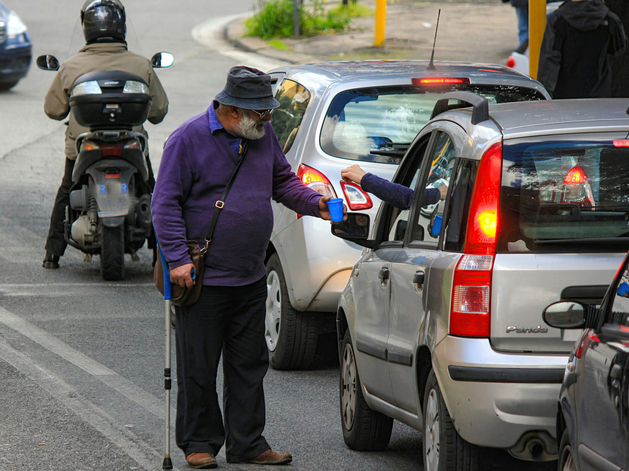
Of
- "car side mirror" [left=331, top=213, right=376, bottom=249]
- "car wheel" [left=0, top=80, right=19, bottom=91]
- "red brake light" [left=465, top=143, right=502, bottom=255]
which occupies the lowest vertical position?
"car wheel" [left=0, top=80, right=19, bottom=91]

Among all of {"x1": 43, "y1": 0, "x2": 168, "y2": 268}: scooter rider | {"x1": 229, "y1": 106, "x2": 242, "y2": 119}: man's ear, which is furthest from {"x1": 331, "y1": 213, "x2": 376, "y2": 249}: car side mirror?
{"x1": 43, "y1": 0, "x2": 168, "y2": 268}: scooter rider

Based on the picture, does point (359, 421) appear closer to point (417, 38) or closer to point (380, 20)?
point (380, 20)

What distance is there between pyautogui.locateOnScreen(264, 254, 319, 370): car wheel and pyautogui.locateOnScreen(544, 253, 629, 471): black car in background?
344 centimetres

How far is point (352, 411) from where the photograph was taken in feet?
18.9

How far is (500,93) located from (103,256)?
4088 mm

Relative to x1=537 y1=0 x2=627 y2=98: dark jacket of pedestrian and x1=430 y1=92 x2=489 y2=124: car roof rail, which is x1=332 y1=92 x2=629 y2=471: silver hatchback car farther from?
x1=537 y1=0 x2=627 y2=98: dark jacket of pedestrian

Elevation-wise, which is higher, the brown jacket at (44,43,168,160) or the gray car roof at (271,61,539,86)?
the gray car roof at (271,61,539,86)

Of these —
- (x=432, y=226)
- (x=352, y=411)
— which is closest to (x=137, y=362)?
(x=352, y=411)

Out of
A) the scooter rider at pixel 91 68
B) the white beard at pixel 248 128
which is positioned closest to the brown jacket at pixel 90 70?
the scooter rider at pixel 91 68

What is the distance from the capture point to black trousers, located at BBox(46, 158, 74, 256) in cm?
1009

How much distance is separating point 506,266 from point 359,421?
5.92 feet

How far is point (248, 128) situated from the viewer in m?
5.28

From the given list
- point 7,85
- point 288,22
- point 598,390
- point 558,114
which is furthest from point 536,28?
point 288,22

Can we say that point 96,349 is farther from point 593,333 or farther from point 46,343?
point 593,333
